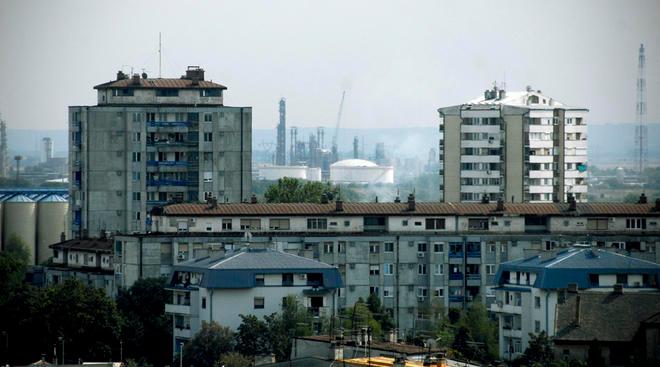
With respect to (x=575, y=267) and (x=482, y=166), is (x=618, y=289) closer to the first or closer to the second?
(x=575, y=267)

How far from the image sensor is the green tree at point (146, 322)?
102312mm

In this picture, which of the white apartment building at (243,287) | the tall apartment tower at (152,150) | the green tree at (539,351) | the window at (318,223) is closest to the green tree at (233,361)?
the white apartment building at (243,287)

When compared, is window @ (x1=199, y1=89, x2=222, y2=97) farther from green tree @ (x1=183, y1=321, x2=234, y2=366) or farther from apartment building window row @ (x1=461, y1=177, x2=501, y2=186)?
green tree @ (x1=183, y1=321, x2=234, y2=366)

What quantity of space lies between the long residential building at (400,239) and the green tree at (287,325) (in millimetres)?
12899

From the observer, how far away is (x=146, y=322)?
351 ft

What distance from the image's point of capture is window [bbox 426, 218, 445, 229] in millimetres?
124125

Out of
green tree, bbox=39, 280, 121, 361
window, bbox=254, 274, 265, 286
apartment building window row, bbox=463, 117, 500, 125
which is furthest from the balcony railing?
apartment building window row, bbox=463, 117, 500, 125

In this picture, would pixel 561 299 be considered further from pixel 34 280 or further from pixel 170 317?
pixel 34 280

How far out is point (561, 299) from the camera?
9856cm

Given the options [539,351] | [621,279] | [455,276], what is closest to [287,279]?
[621,279]

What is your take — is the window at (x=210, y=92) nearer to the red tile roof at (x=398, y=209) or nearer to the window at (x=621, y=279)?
the red tile roof at (x=398, y=209)

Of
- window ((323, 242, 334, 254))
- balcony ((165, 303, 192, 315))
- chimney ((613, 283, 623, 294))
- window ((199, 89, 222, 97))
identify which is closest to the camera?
chimney ((613, 283, 623, 294))

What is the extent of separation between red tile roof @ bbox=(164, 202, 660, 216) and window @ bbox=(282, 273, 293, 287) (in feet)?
51.3

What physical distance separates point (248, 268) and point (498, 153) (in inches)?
3218
